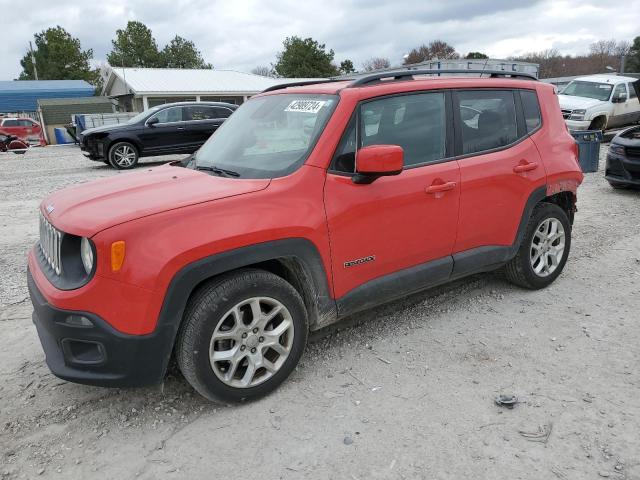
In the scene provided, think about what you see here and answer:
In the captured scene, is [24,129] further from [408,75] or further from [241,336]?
[241,336]

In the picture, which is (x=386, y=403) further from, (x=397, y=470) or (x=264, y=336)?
(x=264, y=336)

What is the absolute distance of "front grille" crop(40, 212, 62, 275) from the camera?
2.70 metres

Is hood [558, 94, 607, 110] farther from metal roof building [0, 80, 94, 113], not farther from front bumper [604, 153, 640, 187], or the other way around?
Result: metal roof building [0, 80, 94, 113]

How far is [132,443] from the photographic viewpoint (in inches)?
104

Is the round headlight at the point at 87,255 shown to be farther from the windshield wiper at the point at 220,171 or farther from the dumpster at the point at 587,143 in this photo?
the dumpster at the point at 587,143

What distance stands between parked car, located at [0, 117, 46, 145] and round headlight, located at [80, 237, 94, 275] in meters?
28.1

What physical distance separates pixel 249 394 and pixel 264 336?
345 millimetres

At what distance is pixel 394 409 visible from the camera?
2832 mm

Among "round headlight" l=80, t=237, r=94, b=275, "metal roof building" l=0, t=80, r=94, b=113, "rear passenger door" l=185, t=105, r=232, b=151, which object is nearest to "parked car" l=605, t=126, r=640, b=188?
"round headlight" l=80, t=237, r=94, b=275

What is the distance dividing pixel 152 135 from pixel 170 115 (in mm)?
757

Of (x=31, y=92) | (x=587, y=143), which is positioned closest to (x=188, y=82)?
(x=31, y=92)

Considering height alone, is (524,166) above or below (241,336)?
above

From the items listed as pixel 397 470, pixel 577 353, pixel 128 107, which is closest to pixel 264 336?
pixel 397 470

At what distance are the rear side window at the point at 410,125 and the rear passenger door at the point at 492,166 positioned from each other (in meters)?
0.17
